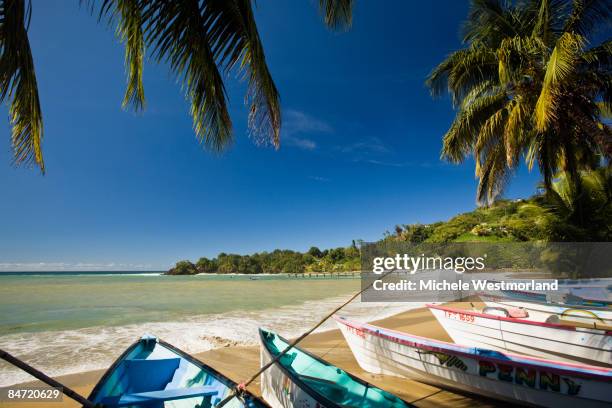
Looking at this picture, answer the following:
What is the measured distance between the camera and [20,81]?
8.60 ft

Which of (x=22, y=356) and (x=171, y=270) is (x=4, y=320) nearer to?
(x=22, y=356)

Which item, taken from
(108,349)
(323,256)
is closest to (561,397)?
(108,349)

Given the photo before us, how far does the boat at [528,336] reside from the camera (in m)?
4.45

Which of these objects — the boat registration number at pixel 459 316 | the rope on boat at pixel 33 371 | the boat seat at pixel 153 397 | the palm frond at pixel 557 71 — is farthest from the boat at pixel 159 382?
the palm frond at pixel 557 71

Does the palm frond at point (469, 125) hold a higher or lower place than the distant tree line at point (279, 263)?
higher

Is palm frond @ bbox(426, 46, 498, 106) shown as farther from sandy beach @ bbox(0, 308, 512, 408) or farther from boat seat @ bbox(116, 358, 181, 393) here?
boat seat @ bbox(116, 358, 181, 393)

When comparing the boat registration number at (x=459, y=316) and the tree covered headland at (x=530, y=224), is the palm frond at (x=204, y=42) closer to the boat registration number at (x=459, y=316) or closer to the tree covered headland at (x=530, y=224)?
the boat registration number at (x=459, y=316)

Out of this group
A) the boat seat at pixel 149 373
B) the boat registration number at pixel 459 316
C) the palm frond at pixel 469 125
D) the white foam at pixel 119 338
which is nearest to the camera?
the boat seat at pixel 149 373

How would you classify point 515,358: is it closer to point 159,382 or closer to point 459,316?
point 459,316

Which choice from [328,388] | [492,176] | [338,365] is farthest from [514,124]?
[328,388]

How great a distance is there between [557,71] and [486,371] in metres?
5.35

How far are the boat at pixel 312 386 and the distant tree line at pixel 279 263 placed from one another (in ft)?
220

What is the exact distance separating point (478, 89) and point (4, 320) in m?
17.7

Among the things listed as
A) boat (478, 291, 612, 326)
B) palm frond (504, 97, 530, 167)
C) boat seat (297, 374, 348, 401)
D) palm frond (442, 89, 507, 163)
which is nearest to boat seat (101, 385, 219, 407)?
boat seat (297, 374, 348, 401)
